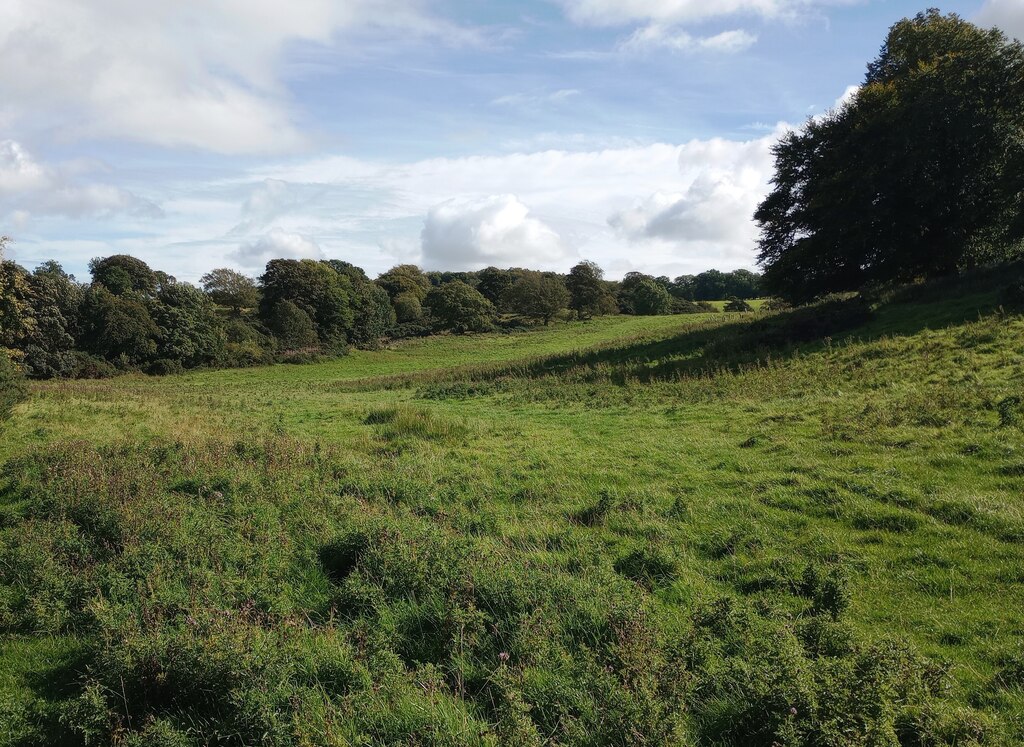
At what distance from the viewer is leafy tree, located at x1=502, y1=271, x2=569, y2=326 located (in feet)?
248

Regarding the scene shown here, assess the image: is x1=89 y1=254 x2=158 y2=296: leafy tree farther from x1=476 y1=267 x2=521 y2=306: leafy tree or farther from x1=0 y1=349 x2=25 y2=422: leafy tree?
x1=0 y1=349 x2=25 y2=422: leafy tree

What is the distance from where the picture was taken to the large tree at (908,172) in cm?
2489

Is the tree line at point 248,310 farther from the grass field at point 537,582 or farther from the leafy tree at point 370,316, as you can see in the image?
the grass field at point 537,582

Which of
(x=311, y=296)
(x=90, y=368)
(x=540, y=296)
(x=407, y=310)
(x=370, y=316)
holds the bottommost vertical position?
(x=90, y=368)

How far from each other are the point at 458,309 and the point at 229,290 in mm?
34652

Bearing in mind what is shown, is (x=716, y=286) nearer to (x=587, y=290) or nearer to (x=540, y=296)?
(x=587, y=290)

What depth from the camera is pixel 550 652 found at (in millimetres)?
5316

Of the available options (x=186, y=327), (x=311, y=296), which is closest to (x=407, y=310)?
(x=311, y=296)

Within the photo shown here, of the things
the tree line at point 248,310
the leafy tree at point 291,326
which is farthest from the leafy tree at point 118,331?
the leafy tree at point 291,326

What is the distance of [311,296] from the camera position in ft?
214

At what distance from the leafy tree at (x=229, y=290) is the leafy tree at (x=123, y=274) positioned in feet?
26.1

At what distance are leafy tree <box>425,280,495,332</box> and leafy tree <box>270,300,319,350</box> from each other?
18.3 meters

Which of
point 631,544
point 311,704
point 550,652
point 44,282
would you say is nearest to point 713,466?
point 631,544

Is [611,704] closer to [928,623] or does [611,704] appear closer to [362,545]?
[928,623]
